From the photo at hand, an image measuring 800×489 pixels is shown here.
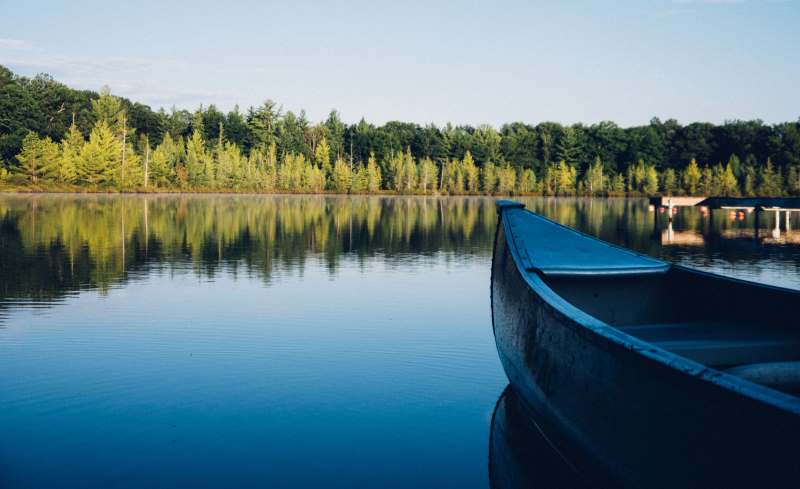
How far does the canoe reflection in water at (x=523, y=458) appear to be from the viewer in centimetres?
541

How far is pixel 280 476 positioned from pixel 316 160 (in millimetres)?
97628

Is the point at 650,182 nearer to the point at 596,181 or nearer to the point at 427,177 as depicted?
the point at 596,181

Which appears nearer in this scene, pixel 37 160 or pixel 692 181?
pixel 37 160

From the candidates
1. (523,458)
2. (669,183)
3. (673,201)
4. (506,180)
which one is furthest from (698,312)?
(669,183)

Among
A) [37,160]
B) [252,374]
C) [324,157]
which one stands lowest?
[252,374]

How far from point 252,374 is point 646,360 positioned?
5240 millimetres

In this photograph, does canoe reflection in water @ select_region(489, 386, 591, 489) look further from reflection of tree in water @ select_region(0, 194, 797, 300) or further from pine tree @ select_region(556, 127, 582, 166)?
pine tree @ select_region(556, 127, 582, 166)

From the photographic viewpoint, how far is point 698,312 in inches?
285

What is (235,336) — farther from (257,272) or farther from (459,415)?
(257,272)

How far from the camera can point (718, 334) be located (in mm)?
6461

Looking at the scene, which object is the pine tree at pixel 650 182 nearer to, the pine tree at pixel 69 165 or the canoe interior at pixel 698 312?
the pine tree at pixel 69 165

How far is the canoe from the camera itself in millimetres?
3066

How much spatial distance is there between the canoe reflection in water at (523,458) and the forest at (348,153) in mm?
72759

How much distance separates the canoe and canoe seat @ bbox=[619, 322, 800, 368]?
1 cm
